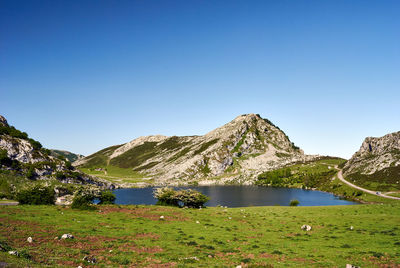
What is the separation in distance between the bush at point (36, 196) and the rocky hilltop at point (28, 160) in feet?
258

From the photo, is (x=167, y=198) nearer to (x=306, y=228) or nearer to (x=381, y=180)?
(x=306, y=228)

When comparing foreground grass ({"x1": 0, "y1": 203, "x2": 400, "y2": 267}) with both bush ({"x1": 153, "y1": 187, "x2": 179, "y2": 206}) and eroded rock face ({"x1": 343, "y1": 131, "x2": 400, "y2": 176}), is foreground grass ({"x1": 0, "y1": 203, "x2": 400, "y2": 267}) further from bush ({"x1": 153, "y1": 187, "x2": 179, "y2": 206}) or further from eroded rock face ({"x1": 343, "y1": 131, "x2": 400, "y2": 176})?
eroded rock face ({"x1": 343, "y1": 131, "x2": 400, "y2": 176})

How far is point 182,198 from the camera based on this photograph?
65938mm

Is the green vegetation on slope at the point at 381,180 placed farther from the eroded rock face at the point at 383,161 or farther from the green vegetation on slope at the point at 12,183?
the green vegetation on slope at the point at 12,183

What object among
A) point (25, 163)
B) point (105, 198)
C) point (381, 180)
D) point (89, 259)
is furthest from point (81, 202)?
point (381, 180)

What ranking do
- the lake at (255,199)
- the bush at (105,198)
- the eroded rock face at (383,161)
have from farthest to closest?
the eroded rock face at (383,161) → the lake at (255,199) → the bush at (105,198)

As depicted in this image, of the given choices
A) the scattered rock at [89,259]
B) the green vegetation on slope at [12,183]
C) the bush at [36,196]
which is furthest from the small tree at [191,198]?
the green vegetation on slope at [12,183]

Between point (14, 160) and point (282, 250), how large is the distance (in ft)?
458

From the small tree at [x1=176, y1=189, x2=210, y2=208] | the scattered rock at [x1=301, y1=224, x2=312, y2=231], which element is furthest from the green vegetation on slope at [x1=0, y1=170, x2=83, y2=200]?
the scattered rock at [x1=301, y1=224, x2=312, y2=231]

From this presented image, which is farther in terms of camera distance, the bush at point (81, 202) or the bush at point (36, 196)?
the bush at point (36, 196)

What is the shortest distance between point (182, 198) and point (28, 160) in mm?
111110

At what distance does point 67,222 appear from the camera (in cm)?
3572

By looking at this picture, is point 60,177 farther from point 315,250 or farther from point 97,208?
point 315,250

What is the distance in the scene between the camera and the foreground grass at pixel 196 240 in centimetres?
2320
